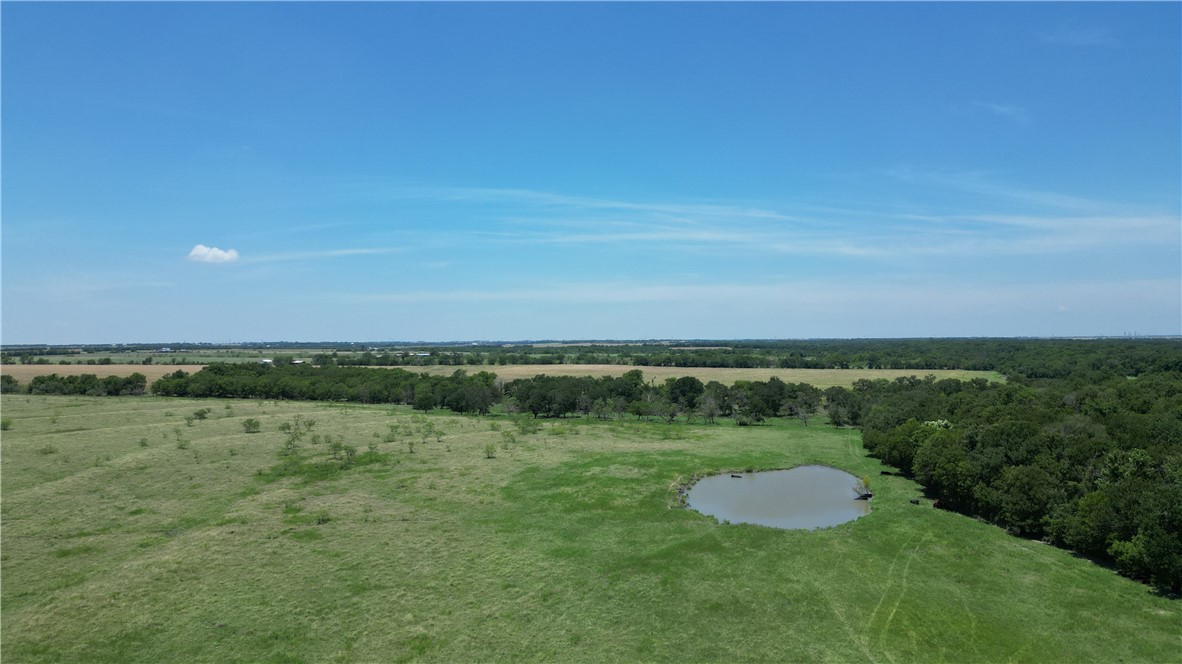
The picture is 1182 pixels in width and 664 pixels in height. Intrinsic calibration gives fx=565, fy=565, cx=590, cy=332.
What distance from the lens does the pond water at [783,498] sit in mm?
46906

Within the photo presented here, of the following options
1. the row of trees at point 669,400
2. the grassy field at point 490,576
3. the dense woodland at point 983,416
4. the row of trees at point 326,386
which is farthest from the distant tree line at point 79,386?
the row of trees at point 669,400

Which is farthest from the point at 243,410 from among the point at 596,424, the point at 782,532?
the point at 782,532

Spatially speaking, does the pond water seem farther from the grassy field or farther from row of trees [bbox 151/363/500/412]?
row of trees [bbox 151/363/500/412]

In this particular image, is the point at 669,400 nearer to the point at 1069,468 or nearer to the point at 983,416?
the point at 983,416

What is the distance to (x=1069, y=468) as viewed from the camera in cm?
4119

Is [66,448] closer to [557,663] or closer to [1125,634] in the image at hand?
[557,663]

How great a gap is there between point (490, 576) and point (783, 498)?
32421 millimetres

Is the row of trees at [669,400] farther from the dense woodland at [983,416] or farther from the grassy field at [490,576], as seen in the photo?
the grassy field at [490,576]

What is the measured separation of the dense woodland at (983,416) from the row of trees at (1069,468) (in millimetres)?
100

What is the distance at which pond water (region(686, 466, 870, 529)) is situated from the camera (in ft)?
154

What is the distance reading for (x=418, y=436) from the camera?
250 ft

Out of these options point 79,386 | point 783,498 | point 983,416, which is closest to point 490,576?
point 783,498

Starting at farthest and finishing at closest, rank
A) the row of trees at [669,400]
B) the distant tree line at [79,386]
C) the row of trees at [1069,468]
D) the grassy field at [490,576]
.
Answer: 1. the distant tree line at [79,386]
2. the row of trees at [669,400]
3. the row of trees at [1069,468]
4. the grassy field at [490,576]

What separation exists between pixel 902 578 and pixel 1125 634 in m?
9.43
